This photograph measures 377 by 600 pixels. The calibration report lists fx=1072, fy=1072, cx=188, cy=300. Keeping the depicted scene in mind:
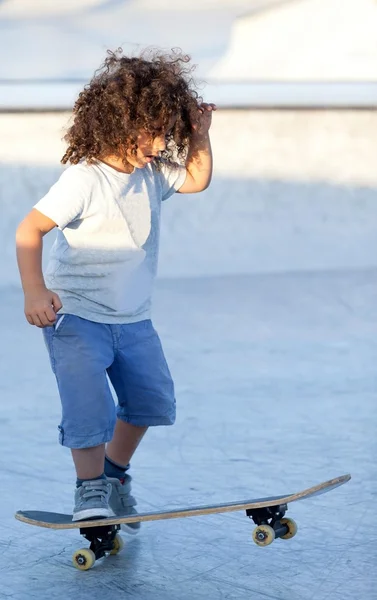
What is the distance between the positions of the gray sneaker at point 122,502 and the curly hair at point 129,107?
0.83m

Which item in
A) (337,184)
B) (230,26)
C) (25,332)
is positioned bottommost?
(25,332)

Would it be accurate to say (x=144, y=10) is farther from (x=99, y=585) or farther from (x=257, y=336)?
(x=99, y=585)

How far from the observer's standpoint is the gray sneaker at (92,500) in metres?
2.55

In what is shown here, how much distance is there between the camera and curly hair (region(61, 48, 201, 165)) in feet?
8.48

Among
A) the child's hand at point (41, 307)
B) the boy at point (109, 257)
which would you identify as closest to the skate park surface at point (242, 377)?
the boy at point (109, 257)

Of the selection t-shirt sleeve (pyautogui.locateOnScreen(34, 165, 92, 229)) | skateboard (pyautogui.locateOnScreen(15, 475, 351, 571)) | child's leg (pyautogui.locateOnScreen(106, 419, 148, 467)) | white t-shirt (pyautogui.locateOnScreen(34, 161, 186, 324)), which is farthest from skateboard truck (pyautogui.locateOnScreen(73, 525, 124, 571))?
t-shirt sleeve (pyautogui.locateOnScreen(34, 165, 92, 229))

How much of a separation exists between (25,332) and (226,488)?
2.48 meters

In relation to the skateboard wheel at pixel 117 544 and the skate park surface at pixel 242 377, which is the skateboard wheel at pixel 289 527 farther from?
the skateboard wheel at pixel 117 544

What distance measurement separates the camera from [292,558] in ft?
8.50

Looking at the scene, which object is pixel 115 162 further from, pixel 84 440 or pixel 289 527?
pixel 289 527

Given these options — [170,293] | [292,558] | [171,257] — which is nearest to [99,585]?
[292,558]

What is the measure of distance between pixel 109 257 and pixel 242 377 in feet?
6.21

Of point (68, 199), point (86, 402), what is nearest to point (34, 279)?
point (68, 199)

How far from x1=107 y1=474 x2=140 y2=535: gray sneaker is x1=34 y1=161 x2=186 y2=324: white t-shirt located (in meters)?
0.44
